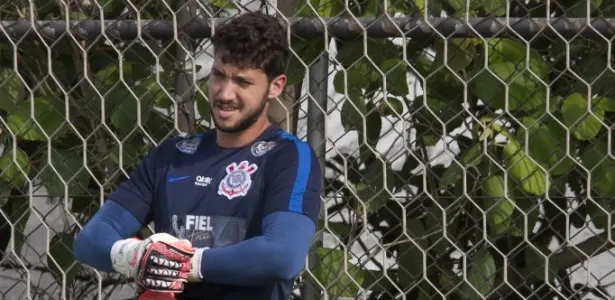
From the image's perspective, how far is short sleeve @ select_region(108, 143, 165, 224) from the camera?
2.47 metres

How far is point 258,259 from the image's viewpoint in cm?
224

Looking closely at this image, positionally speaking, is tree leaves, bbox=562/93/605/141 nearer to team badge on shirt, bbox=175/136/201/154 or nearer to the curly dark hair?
the curly dark hair

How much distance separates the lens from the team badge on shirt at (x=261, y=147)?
7.97ft

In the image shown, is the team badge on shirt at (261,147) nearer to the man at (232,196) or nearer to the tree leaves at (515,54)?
the man at (232,196)

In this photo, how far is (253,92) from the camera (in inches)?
96.0

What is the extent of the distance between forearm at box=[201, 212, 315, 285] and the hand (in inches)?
1.7

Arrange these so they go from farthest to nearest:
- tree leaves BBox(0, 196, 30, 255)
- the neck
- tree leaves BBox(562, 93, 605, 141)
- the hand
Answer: tree leaves BBox(0, 196, 30, 255), tree leaves BBox(562, 93, 605, 141), the neck, the hand

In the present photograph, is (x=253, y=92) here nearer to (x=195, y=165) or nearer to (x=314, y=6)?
(x=195, y=165)

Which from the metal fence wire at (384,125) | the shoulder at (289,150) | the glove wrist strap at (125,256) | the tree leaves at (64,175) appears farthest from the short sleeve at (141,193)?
the tree leaves at (64,175)

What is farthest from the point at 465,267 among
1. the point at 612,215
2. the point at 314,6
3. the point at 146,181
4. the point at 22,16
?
the point at 22,16

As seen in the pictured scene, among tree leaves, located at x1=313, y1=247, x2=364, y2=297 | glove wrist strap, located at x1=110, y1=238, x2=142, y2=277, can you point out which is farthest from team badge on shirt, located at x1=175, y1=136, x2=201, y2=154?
tree leaves, located at x1=313, y1=247, x2=364, y2=297

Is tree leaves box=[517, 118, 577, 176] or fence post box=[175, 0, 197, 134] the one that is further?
fence post box=[175, 0, 197, 134]

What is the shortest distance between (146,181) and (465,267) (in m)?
0.97

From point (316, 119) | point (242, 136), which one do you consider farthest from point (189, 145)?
point (316, 119)
